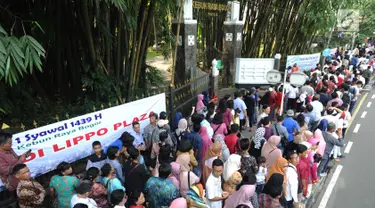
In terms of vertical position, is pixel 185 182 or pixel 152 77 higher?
pixel 152 77

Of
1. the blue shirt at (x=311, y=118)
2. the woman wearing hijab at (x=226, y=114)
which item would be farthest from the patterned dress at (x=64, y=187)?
the blue shirt at (x=311, y=118)

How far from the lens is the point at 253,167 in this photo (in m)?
4.00

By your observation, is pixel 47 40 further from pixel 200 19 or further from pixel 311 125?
pixel 200 19

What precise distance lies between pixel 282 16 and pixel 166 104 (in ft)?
27.8

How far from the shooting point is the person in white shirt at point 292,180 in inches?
150

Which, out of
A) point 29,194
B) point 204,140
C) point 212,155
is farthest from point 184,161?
point 29,194

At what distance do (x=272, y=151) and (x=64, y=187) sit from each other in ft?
9.16

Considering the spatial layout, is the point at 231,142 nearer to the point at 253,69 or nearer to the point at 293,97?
the point at 293,97

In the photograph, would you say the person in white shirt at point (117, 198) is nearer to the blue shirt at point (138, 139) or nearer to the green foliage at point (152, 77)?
the blue shirt at point (138, 139)

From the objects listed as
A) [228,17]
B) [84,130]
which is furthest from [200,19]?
[84,130]

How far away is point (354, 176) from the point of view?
232 inches

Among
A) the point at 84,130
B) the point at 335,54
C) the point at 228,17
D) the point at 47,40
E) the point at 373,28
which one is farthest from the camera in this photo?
the point at 373,28

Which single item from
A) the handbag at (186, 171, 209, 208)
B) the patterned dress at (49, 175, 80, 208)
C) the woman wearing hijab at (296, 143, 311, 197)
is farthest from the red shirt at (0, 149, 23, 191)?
the woman wearing hijab at (296, 143, 311, 197)

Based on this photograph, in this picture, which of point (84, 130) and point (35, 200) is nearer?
point (35, 200)
